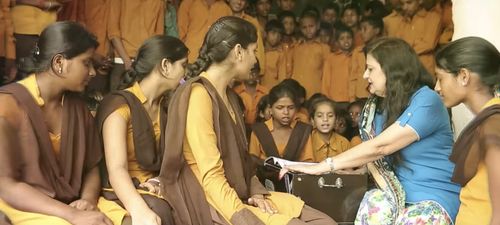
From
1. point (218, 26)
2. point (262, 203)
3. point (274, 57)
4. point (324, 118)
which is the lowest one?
point (324, 118)

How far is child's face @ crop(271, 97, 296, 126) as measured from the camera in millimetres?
5340

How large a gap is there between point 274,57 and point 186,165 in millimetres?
3677

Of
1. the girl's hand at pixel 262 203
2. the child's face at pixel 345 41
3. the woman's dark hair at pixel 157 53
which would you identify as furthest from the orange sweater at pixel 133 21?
the girl's hand at pixel 262 203

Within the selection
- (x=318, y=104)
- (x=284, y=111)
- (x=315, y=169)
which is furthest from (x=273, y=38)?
(x=315, y=169)

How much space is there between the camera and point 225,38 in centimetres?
319

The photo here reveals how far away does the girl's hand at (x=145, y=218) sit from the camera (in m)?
3.00

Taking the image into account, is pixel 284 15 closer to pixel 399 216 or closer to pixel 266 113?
pixel 266 113

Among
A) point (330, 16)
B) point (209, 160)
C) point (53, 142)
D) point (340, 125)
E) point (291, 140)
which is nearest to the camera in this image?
point (209, 160)

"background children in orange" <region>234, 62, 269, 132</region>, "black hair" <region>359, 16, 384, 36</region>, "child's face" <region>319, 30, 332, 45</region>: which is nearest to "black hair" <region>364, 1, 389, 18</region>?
"black hair" <region>359, 16, 384, 36</region>

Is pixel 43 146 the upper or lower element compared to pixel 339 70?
upper

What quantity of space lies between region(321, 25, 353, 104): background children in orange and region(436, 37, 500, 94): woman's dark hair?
383 centimetres

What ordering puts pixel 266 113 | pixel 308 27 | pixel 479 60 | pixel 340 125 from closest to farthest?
pixel 479 60
pixel 266 113
pixel 340 125
pixel 308 27

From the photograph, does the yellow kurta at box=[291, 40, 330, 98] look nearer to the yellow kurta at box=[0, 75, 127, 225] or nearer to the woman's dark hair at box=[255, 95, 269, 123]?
the woman's dark hair at box=[255, 95, 269, 123]

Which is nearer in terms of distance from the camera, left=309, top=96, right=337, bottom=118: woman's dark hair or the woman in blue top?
the woman in blue top
